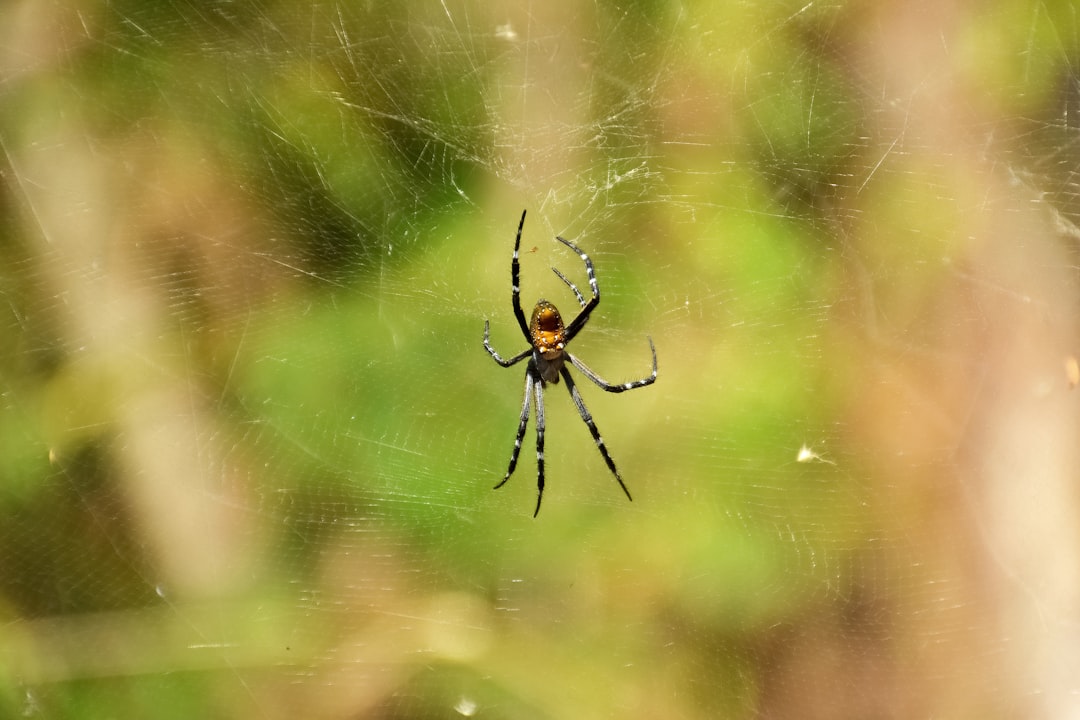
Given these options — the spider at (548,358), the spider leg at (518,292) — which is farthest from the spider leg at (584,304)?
the spider leg at (518,292)

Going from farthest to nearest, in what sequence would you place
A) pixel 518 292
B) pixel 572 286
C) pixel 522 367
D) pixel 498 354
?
pixel 522 367, pixel 498 354, pixel 572 286, pixel 518 292

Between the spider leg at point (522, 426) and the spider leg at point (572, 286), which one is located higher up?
the spider leg at point (572, 286)

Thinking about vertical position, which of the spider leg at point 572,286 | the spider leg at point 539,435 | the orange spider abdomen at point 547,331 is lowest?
the spider leg at point 539,435

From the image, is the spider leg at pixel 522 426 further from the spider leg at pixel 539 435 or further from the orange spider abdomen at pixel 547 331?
the orange spider abdomen at pixel 547 331

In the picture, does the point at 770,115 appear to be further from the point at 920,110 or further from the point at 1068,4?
the point at 1068,4

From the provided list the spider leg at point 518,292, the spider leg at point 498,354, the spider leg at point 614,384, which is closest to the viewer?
the spider leg at point 518,292

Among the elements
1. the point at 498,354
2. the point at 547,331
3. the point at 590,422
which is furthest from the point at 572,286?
the point at 590,422

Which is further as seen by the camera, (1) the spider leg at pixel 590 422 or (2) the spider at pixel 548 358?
(1) the spider leg at pixel 590 422

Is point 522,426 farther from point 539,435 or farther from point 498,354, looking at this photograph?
point 498,354
